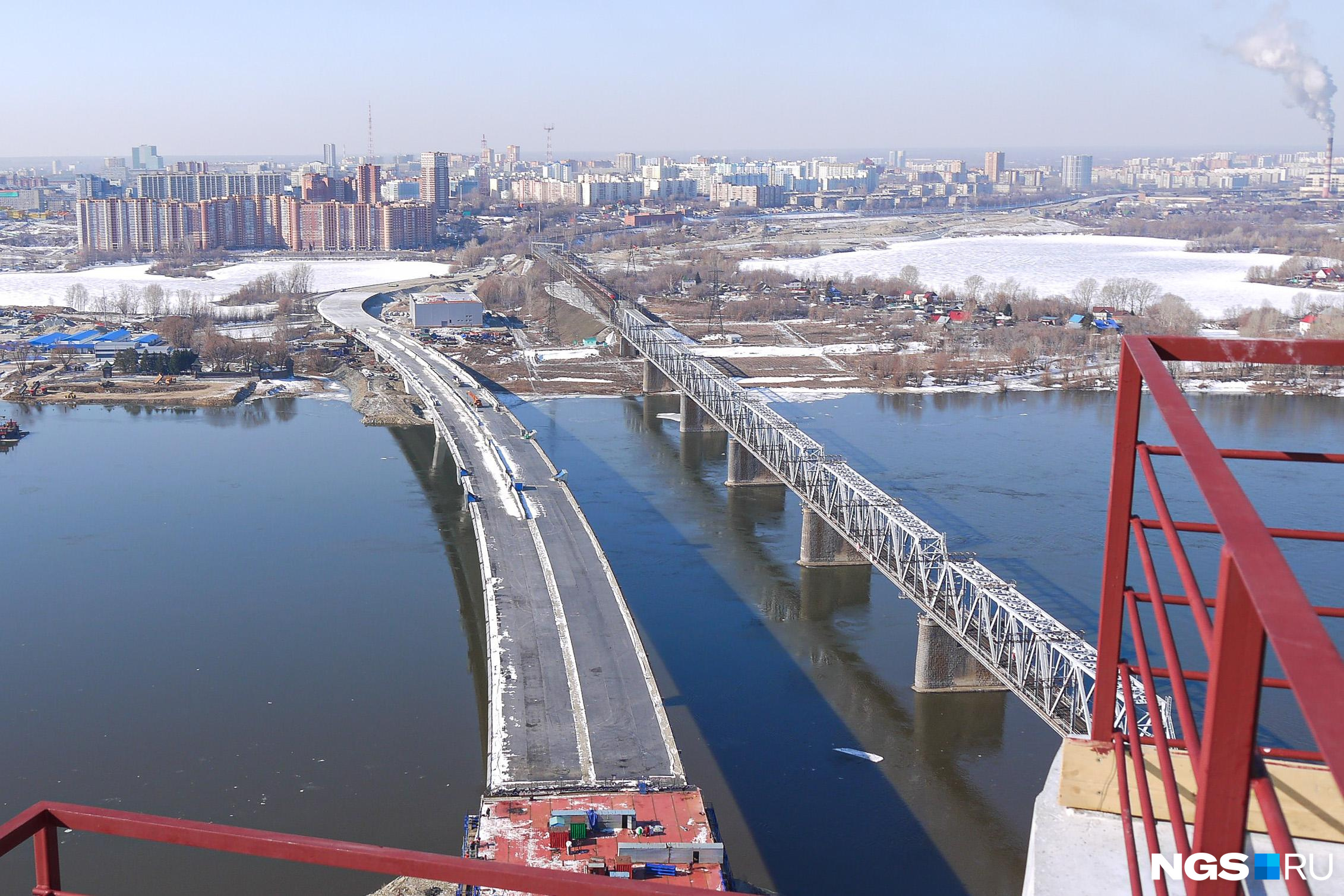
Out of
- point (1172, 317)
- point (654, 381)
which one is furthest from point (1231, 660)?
point (1172, 317)

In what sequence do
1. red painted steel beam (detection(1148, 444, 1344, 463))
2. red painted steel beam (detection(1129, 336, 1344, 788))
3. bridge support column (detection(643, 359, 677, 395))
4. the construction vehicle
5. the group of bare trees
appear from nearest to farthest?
1. red painted steel beam (detection(1129, 336, 1344, 788))
2. red painted steel beam (detection(1148, 444, 1344, 463))
3. the construction vehicle
4. bridge support column (detection(643, 359, 677, 395))
5. the group of bare trees

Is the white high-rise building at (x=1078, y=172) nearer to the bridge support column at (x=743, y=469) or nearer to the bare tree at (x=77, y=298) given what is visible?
the bare tree at (x=77, y=298)

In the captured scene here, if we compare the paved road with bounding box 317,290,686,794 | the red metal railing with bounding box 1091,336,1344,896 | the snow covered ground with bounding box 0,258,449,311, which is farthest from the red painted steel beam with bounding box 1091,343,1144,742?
the snow covered ground with bounding box 0,258,449,311

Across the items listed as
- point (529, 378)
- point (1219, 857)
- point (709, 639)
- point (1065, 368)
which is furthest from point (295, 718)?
point (1065, 368)

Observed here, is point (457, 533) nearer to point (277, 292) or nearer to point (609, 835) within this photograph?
point (609, 835)

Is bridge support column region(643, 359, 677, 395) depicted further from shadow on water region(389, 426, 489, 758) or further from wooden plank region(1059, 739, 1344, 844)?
wooden plank region(1059, 739, 1344, 844)
